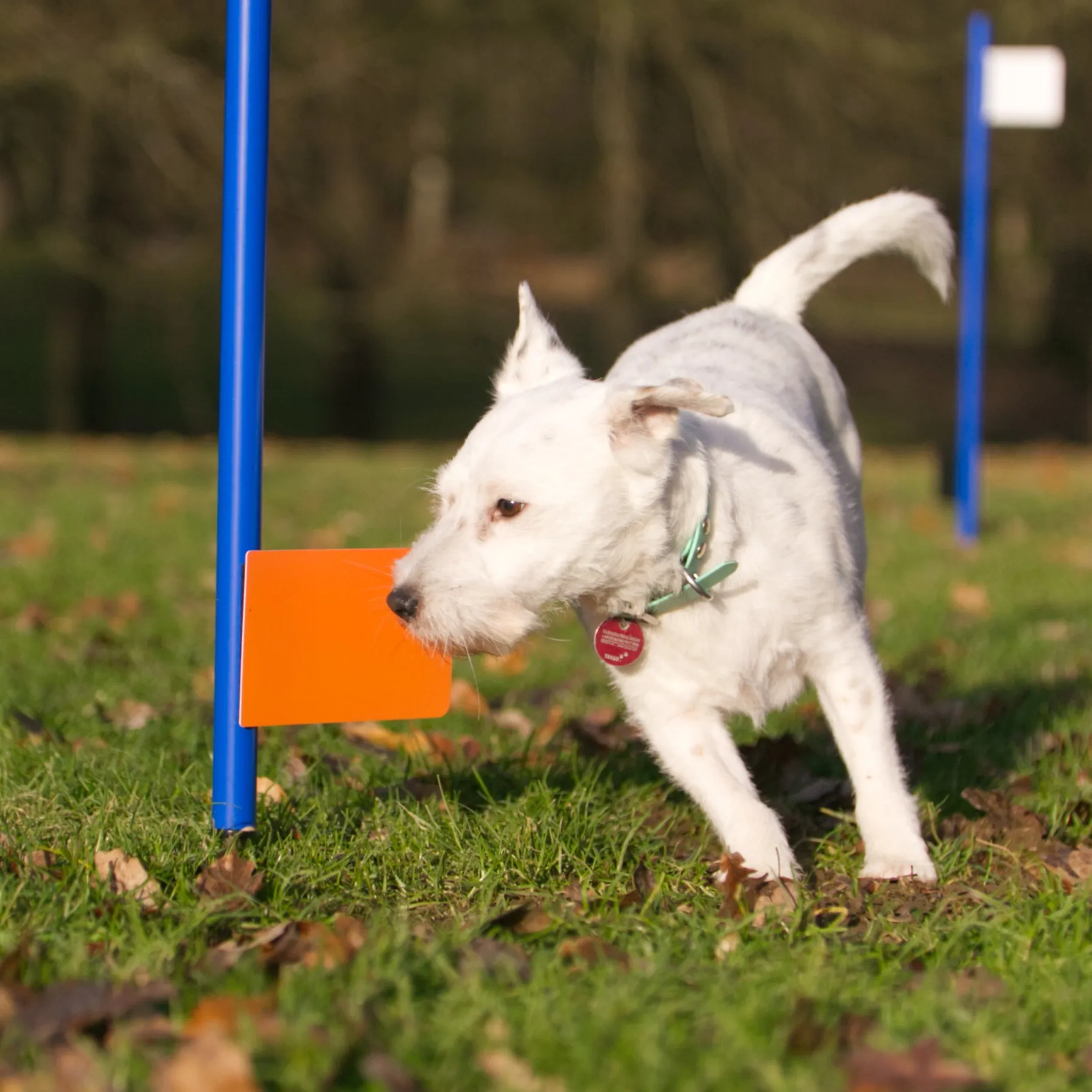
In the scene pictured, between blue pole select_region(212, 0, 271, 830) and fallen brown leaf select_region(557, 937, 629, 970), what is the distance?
2.82 feet

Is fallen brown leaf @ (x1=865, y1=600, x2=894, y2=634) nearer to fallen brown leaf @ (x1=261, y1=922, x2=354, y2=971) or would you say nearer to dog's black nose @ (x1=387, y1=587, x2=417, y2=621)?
dog's black nose @ (x1=387, y1=587, x2=417, y2=621)

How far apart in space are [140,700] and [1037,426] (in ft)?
75.1

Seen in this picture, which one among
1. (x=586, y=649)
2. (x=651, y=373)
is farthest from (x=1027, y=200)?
(x=651, y=373)

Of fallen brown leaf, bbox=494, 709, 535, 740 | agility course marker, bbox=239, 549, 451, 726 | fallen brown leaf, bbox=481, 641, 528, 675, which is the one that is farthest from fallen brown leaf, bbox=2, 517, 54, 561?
agility course marker, bbox=239, 549, 451, 726

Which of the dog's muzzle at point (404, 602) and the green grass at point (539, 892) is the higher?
the dog's muzzle at point (404, 602)

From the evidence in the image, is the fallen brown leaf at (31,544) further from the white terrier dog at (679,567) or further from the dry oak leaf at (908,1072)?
the dry oak leaf at (908,1072)

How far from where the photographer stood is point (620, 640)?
10.9ft

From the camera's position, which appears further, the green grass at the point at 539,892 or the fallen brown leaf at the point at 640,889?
the fallen brown leaf at the point at 640,889

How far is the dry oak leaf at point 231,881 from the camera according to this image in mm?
2842

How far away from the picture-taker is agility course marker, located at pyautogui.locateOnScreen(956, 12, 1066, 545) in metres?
8.78

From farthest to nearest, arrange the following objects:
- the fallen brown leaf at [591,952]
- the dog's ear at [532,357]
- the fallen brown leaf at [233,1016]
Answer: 1. the dog's ear at [532,357]
2. the fallen brown leaf at [591,952]
3. the fallen brown leaf at [233,1016]

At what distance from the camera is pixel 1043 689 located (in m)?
5.05

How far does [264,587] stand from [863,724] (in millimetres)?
1493

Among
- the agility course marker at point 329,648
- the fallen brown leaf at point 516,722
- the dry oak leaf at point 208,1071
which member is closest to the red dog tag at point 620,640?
the agility course marker at point 329,648
